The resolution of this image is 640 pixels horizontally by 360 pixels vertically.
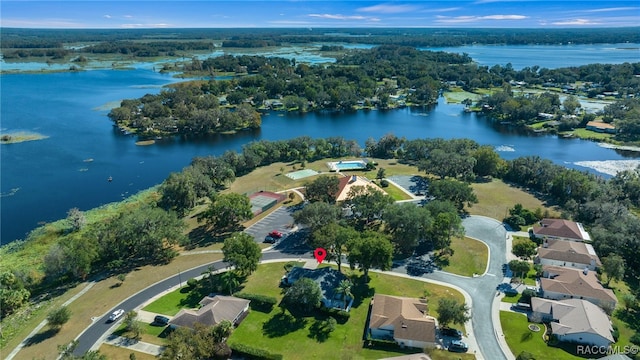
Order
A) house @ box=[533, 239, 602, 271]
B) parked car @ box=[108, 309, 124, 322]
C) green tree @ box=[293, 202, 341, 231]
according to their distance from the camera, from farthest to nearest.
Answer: green tree @ box=[293, 202, 341, 231] → house @ box=[533, 239, 602, 271] → parked car @ box=[108, 309, 124, 322]

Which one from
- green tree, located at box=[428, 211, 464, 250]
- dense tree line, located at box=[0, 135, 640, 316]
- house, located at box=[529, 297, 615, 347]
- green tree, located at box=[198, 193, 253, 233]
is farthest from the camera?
green tree, located at box=[198, 193, 253, 233]

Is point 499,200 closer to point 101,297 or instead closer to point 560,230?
point 560,230

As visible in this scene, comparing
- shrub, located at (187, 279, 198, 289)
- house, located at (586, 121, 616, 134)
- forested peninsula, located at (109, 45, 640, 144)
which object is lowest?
shrub, located at (187, 279, 198, 289)

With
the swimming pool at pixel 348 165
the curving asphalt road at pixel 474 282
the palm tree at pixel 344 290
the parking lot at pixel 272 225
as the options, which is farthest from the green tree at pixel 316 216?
the swimming pool at pixel 348 165

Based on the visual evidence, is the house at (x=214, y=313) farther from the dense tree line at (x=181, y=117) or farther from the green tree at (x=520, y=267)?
the dense tree line at (x=181, y=117)

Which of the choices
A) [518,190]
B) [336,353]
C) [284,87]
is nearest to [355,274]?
[336,353]

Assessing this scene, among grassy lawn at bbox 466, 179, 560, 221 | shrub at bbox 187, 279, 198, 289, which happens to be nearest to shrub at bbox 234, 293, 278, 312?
shrub at bbox 187, 279, 198, 289

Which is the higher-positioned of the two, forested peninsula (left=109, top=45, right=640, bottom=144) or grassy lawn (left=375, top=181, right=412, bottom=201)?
forested peninsula (left=109, top=45, right=640, bottom=144)

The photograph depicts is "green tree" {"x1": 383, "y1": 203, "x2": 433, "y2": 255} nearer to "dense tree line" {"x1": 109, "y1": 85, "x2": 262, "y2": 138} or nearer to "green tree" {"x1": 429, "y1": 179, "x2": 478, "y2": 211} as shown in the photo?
"green tree" {"x1": 429, "y1": 179, "x2": 478, "y2": 211}
